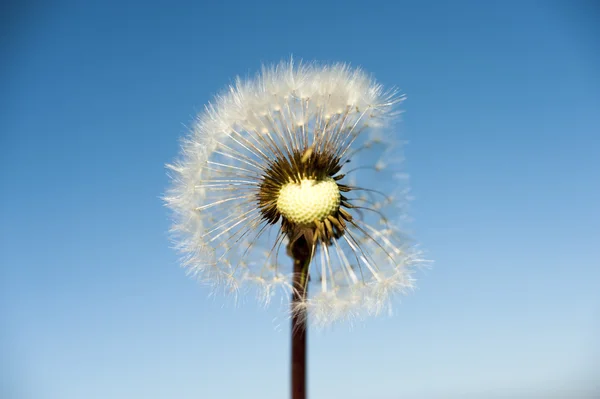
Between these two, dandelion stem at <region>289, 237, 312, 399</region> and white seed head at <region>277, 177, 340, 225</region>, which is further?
white seed head at <region>277, 177, 340, 225</region>

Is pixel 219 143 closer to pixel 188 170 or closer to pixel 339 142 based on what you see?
pixel 188 170

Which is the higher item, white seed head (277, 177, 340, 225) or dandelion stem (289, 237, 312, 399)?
white seed head (277, 177, 340, 225)

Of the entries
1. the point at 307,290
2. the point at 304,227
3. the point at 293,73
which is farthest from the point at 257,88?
the point at 307,290

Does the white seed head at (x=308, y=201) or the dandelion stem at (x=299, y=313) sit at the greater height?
the white seed head at (x=308, y=201)

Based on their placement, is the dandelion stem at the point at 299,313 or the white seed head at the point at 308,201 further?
the white seed head at the point at 308,201
